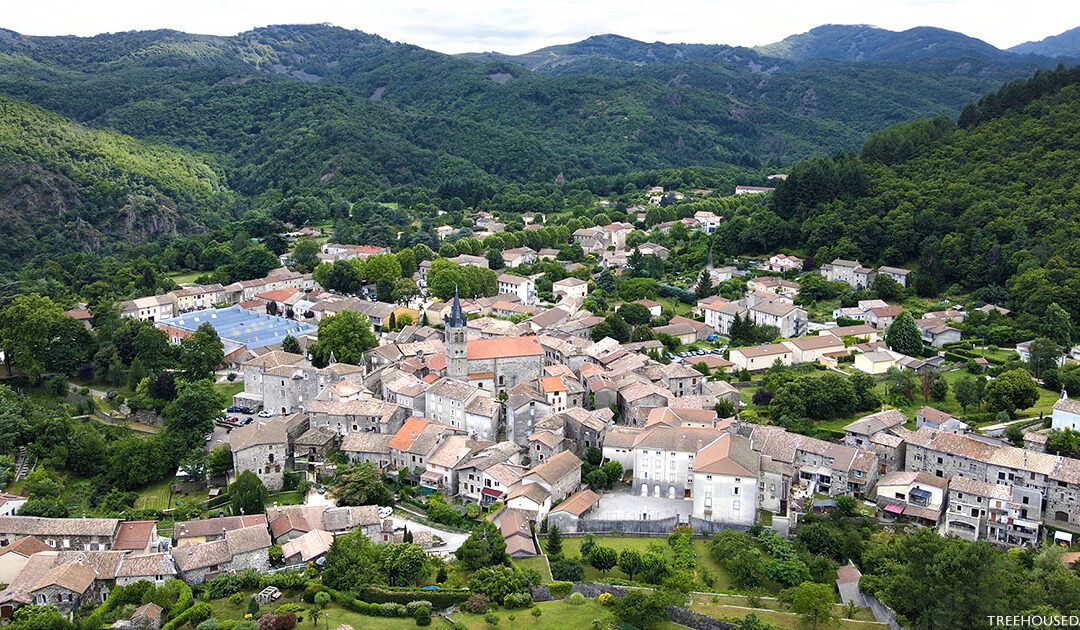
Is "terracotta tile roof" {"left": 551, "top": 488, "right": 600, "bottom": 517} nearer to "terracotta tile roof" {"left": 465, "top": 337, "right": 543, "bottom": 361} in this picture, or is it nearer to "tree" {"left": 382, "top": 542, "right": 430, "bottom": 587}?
"tree" {"left": 382, "top": 542, "right": 430, "bottom": 587}

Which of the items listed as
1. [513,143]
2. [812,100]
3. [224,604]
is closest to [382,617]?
[224,604]

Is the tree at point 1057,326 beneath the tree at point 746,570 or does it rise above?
above

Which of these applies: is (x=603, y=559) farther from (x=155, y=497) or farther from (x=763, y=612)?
(x=155, y=497)

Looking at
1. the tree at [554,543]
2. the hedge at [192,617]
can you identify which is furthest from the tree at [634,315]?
the hedge at [192,617]

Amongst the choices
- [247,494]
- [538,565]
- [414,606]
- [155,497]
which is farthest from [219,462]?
[538,565]

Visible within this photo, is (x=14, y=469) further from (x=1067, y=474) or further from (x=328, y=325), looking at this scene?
(x=1067, y=474)

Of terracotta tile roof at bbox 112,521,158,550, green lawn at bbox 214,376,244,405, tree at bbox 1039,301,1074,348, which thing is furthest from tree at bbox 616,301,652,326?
terracotta tile roof at bbox 112,521,158,550

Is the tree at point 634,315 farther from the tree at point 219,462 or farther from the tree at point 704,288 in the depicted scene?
the tree at point 219,462
